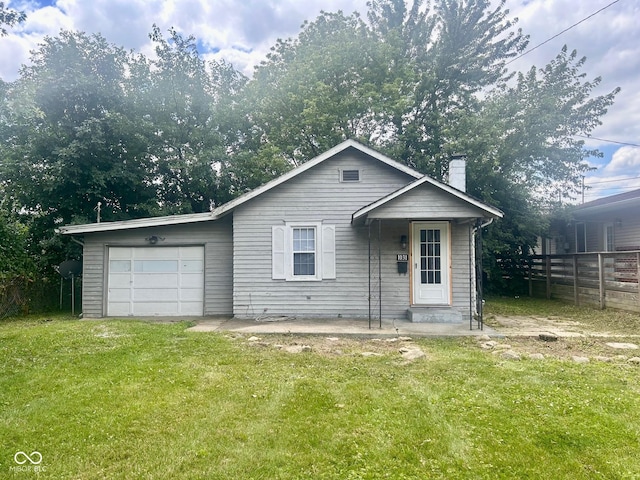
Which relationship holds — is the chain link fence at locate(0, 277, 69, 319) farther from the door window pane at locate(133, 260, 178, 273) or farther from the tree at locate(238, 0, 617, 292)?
the tree at locate(238, 0, 617, 292)

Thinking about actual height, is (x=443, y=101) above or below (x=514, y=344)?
above

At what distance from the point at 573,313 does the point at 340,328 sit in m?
6.78

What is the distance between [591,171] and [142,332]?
17623 millimetres

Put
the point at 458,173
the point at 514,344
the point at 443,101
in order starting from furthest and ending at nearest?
the point at 443,101, the point at 458,173, the point at 514,344

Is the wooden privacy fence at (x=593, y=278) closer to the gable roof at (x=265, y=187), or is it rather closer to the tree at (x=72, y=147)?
the gable roof at (x=265, y=187)

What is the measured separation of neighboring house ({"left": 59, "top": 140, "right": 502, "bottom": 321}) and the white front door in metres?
0.02

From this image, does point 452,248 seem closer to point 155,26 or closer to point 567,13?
point 567,13

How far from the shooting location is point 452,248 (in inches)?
366

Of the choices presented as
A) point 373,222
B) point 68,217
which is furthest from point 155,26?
point 373,222

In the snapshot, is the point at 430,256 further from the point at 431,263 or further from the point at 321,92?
the point at 321,92

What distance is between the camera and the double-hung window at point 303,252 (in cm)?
965

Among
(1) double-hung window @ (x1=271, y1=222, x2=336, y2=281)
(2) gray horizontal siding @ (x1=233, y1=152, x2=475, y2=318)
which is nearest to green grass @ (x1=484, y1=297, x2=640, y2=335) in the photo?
(2) gray horizontal siding @ (x1=233, y1=152, x2=475, y2=318)

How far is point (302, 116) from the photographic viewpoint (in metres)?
17.8

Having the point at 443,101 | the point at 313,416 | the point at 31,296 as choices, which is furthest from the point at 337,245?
the point at 443,101
